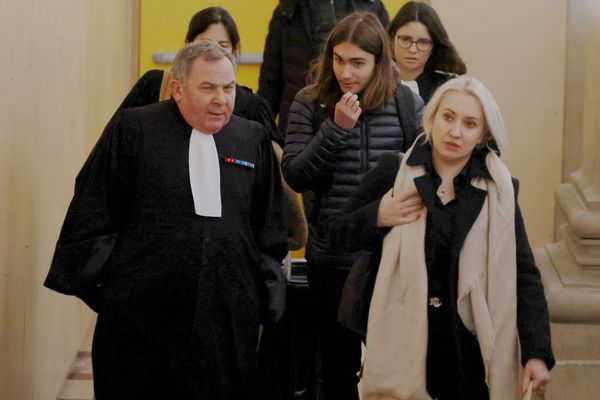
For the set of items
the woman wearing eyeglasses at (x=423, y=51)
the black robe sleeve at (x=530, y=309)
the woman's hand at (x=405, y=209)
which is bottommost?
the black robe sleeve at (x=530, y=309)

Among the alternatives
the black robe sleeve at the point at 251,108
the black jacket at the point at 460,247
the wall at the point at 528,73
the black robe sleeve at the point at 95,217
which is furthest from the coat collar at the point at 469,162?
the wall at the point at 528,73

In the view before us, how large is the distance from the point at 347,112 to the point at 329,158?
19 cm

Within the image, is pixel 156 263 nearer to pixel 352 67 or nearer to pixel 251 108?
pixel 352 67

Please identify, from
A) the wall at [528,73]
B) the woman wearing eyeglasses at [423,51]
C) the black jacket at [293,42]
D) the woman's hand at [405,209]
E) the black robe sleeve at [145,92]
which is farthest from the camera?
the wall at [528,73]

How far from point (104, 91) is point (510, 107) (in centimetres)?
274

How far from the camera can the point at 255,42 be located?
30.7 ft

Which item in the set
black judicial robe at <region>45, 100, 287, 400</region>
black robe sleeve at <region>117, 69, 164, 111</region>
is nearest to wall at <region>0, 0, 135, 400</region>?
black robe sleeve at <region>117, 69, 164, 111</region>

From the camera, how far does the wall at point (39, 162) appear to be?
17.0 ft

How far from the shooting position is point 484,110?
438 cm

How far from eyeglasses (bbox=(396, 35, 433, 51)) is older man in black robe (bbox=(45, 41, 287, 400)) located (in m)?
1.46

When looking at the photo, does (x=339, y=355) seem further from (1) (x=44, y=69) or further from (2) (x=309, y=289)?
(1) (x=44, y=69)

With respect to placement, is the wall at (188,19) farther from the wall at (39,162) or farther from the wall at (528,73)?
the wall at (39,162)

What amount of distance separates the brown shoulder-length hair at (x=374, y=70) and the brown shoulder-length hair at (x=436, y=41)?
83 centimetres

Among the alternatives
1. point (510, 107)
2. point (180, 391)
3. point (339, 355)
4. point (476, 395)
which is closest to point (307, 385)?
point (339, 355)
